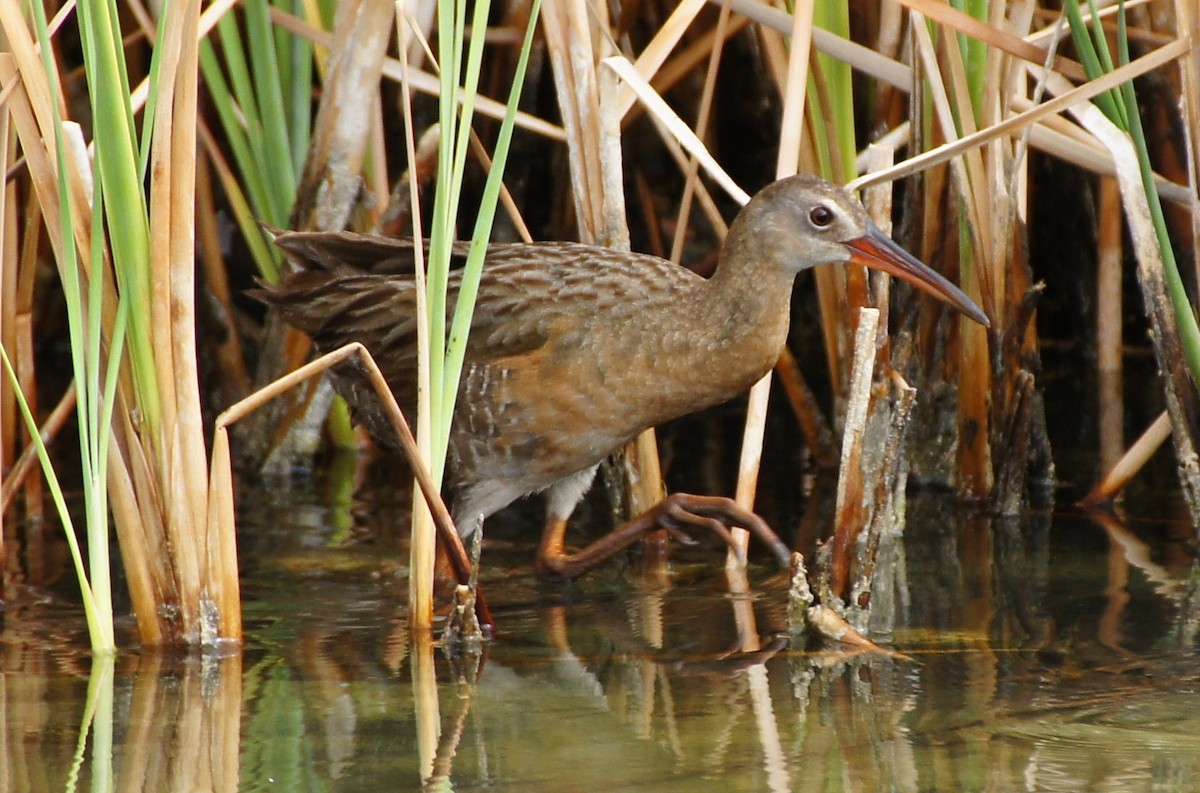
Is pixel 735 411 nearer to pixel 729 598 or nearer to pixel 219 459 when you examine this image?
pixel 729 598

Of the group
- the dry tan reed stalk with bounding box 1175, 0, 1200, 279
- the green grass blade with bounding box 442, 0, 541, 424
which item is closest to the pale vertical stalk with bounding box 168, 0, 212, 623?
the green grass blade with bounding box 442, 0, 541, 424

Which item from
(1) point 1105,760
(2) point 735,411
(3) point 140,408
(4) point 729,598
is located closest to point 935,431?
(4) point 729,598

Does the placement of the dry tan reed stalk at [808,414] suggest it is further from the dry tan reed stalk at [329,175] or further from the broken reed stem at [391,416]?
the broken reed stem at [391,416]

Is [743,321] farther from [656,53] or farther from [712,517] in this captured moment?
[656,53]

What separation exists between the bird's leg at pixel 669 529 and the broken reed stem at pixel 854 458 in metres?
0.42

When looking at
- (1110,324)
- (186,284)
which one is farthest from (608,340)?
(1110,324)

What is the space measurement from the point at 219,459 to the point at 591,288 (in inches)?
44.0

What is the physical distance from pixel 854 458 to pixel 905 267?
2.02 ft

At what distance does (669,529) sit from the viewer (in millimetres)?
3766

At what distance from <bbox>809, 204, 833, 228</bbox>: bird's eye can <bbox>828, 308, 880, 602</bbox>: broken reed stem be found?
499 mm

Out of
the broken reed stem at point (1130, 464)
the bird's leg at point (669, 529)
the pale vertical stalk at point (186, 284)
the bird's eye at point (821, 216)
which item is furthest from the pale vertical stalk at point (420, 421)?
the broken reed stem at point (1130, 464)

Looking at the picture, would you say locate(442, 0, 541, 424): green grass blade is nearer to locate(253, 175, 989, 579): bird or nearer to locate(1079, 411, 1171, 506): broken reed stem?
locate(253, 175, 989, 579): bird

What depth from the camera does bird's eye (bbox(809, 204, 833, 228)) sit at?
3584 millimetres

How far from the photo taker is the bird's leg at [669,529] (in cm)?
368
